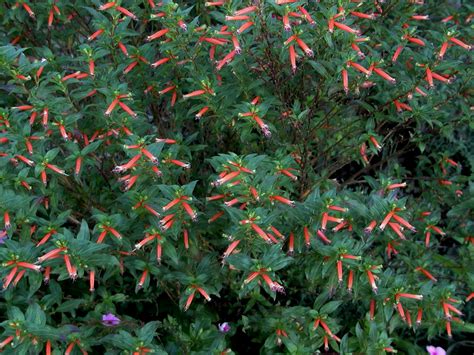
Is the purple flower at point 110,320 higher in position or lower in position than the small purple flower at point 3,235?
lower

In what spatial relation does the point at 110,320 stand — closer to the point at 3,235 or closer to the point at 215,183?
the point at 3,235

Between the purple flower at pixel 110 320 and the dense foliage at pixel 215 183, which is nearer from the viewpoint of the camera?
the dense foliage at pixel 215 183

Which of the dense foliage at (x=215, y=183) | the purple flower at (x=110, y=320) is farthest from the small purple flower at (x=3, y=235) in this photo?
the purple flower at (x=110, y=320)

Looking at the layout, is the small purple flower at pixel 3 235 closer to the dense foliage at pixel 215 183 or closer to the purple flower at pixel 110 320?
the dense foliage at pixel 215 183

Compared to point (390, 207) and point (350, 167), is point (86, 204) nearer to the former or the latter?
point (390, 207)

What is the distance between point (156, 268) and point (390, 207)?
1.06 meters

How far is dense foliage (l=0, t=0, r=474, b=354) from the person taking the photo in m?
2.64

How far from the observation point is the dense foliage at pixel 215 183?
2637mm

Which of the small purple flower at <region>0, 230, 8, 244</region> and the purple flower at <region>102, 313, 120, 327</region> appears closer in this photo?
the small purple flower at <region>0, 230, 8, 244</region>

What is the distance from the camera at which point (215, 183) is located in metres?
2.60

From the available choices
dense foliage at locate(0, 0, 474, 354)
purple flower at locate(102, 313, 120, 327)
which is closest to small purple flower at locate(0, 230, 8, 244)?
dense foliage at locate(0, 0, 474, 354)

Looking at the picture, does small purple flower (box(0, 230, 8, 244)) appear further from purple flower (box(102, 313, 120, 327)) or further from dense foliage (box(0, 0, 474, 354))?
purple flower (box(102, 313, 120, 327))

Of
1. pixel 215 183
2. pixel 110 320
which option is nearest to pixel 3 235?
→ pixel 110 320

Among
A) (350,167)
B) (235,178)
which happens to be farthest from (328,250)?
A: (350,167)
